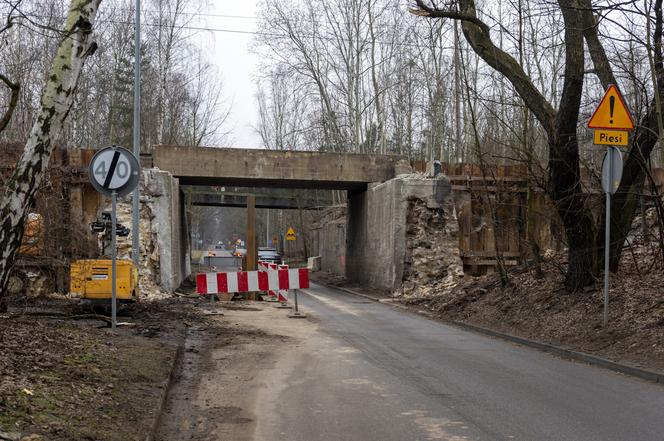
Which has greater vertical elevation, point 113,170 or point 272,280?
point 113,170

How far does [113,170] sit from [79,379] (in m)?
4.01

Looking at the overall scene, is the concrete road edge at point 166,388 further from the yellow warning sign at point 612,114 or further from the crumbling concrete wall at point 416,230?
the crumbling concrete wall at point 416,230

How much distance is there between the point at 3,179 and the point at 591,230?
11.8m

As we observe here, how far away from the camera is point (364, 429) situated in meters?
6.08

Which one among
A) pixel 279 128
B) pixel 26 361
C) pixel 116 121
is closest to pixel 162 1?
pixel 116 121

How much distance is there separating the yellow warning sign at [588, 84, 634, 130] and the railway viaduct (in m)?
12.3

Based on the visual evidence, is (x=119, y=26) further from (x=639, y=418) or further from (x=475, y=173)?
(x=639, y=418)

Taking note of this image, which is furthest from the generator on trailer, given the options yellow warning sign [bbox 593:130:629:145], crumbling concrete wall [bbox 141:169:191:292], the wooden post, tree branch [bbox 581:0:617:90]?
the wooden post

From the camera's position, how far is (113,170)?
977 centimetres

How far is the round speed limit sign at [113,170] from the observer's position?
31.9 ft

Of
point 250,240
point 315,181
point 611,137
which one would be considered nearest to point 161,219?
point 250,240

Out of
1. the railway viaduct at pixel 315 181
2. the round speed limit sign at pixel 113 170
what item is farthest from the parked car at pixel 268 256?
the round speed limit sign at pixel 113 170

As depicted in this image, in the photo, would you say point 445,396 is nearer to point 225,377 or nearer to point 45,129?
point 225,377

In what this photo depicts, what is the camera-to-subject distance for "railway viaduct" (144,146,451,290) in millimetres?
22041
